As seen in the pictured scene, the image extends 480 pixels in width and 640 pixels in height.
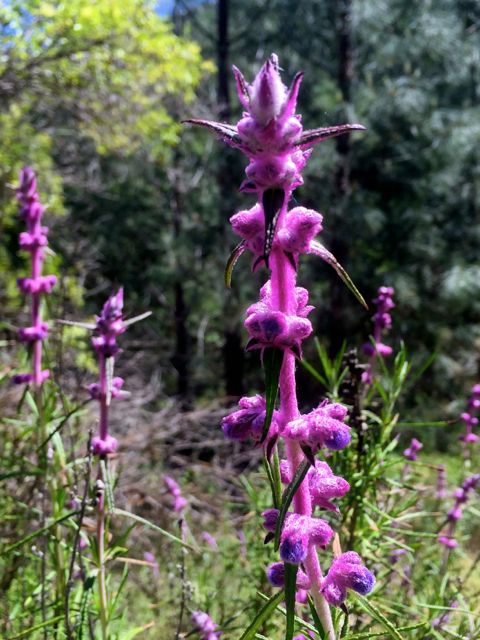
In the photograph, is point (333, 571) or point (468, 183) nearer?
point (333, 571)

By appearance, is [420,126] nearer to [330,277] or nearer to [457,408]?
[330,277]

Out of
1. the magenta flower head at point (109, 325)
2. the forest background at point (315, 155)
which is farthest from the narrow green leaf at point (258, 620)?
the forest background at point (315, 155)

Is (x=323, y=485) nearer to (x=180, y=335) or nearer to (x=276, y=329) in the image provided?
(x=276, y=329)

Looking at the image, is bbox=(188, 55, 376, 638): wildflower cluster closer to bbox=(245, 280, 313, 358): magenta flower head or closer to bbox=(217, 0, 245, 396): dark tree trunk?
bbox=(245, 280, 313, 358): magenta flower head

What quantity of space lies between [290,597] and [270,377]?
0.28 meters

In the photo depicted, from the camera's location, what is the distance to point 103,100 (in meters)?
7.62

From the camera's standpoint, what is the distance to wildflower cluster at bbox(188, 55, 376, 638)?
647 millimetres

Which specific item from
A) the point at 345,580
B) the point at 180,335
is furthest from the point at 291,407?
the point at 180,335

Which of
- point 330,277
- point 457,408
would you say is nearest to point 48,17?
point 330,277

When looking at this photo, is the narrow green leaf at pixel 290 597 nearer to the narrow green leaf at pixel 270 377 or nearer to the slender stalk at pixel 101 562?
the narrow green leaf at pixel 270 377

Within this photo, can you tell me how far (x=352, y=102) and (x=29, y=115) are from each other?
19.8 feet

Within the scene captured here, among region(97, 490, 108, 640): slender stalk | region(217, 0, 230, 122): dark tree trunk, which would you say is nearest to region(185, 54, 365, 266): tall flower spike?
region(97, 490, 108, 640): slender stalk

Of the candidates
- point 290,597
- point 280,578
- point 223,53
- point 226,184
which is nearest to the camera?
point 290,597

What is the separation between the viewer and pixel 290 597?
1.95ft
